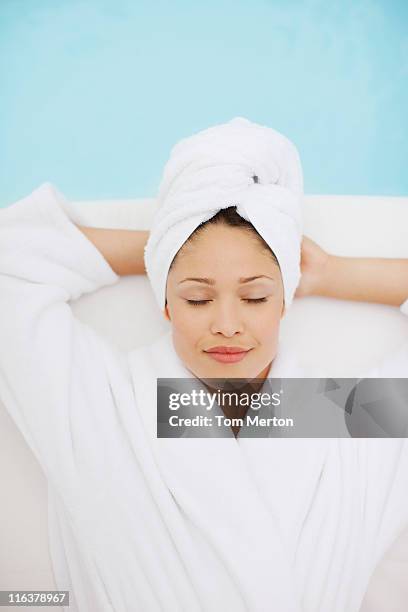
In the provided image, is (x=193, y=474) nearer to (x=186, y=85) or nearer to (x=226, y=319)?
(x=226, y=319)

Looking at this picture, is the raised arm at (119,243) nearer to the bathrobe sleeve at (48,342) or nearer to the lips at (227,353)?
the bathrobe sleeve at (48,342)

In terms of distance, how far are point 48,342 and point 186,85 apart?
4.73 feet

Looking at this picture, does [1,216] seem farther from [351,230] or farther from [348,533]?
[348,533]

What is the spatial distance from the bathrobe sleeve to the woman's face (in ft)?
0.71

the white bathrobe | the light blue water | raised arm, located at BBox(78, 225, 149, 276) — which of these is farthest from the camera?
the light blue water

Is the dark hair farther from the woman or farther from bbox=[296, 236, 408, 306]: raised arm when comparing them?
bbox=[296, 236, 408, 306]: raised arm

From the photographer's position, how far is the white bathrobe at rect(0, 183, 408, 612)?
3.66ft

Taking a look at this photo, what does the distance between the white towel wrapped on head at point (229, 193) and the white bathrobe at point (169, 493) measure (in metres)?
0.25

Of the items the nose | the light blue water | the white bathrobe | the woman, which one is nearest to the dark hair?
the woman

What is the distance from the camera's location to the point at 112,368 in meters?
1.27

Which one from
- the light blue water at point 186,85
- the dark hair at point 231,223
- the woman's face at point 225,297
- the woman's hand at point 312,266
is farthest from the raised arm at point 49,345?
the light blue water at point 186,85

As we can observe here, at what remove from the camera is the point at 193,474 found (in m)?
1.17

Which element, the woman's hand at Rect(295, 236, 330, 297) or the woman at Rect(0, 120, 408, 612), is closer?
the woman at Rect(0, 120, 408, 612)

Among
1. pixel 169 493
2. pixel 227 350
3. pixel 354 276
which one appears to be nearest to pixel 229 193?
pixel 227 350
